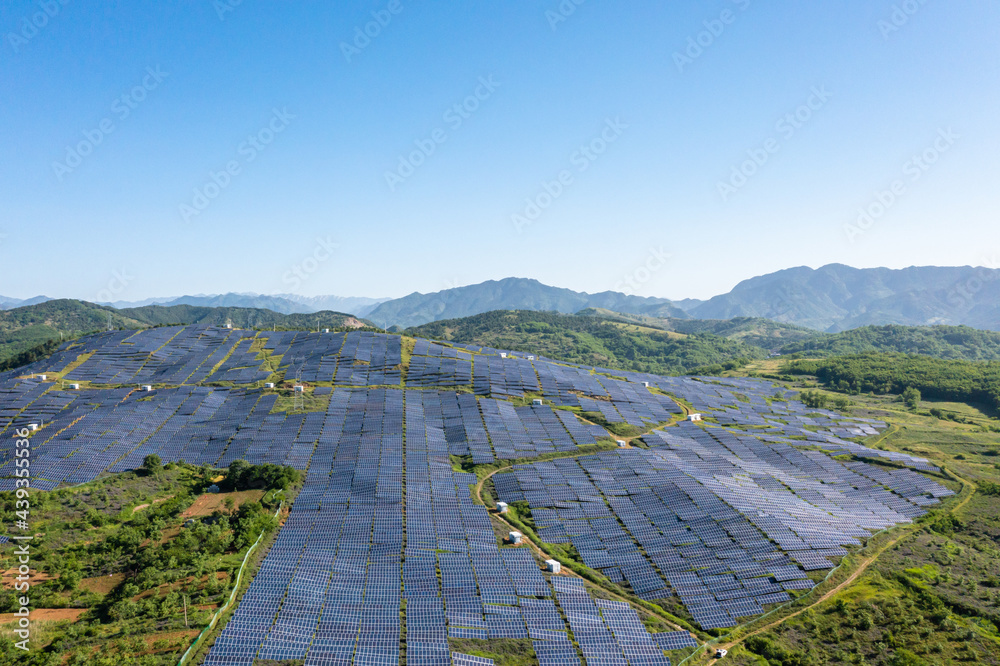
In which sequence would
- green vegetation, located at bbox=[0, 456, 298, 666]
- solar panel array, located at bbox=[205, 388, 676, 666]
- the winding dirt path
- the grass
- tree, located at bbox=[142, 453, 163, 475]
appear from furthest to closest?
tree, located at bbox=[142, 453, 163, 475] < the winding dirt path < the grass < solar panel array, located at bbox=[205, 388, 676, 666] < green vegetation, located at bbox=[0, 456, 298, 666]

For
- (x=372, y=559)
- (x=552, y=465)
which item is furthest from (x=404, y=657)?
(x=552, y=465)

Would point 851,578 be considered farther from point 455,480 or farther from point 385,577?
point 385,577

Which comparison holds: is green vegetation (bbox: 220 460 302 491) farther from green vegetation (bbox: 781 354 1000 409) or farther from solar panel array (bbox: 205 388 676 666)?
green vegetation (bbox: 781 354 1000 409)

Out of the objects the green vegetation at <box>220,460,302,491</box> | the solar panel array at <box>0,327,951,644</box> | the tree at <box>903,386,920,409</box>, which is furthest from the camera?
the tree at <box>903,386,920,409</box>

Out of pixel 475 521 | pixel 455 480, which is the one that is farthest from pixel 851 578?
pixel 455 480

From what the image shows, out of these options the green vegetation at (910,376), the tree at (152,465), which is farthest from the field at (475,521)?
the green vegetation at (910,376)

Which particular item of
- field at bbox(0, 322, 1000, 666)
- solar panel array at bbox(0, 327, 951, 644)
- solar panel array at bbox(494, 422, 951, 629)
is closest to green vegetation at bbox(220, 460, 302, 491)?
field at bbox(0, 322, 1000, 666)
